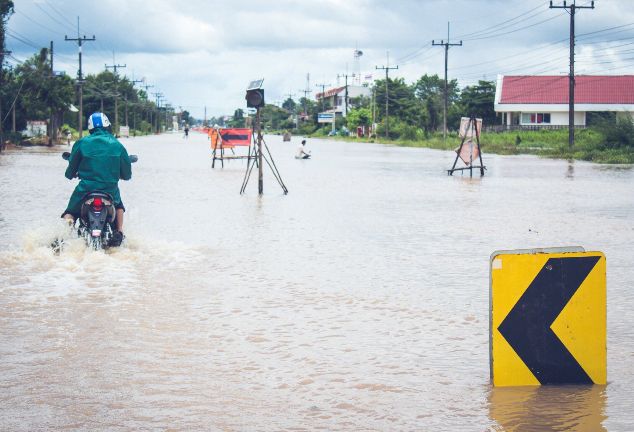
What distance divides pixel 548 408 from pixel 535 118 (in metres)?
86.5

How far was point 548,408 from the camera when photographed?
5.42 metres

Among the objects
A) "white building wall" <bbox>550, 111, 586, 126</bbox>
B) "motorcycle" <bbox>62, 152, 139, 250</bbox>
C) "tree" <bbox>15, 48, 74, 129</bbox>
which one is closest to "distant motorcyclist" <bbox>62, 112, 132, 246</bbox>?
"motorcycle" <bbox>62, 152, 139, 250</bbox>

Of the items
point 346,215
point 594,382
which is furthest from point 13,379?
point 346,215

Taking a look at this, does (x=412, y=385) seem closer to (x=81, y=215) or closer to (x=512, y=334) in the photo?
(x=512, y=334)

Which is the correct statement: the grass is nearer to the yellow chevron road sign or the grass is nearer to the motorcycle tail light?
the motorcycle tail light

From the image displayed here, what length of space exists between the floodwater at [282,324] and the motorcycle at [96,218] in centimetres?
17

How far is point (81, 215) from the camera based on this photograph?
10.7 metres

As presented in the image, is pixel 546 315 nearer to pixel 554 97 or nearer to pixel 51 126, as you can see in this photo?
pixel 51 126

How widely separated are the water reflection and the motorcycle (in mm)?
5940

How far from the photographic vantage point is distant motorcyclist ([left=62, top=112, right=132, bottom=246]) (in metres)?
10.8

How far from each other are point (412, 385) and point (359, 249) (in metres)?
6.31

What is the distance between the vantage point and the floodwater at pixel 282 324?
17.6 ft

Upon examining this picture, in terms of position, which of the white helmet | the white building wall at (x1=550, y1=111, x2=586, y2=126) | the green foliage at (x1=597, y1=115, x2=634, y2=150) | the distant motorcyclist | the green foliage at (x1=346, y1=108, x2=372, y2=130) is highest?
the green foliage at (x1=346, y1=108, x2=372, y2=130)

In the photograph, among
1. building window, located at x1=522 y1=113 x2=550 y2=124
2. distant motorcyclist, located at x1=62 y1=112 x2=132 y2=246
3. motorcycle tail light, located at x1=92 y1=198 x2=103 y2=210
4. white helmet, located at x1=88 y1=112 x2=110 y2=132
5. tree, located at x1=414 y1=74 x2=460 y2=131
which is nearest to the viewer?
motorcycle tail light, located at x1=92 y1=198 x2=103 y2=210
